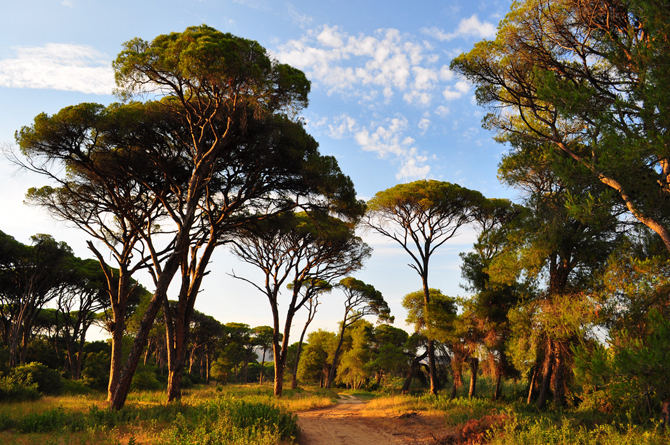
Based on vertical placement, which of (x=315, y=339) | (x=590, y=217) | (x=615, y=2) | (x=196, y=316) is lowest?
(x=315, y=339)

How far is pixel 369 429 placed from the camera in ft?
35.9

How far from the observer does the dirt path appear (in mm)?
9148

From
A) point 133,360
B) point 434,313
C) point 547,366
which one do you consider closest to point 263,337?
point 434,313

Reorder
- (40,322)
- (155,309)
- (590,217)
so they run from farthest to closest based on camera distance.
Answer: (40,322) → (155,309) → (590,217)

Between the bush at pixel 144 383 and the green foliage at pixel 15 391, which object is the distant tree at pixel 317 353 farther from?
the green foliage at pixel 15 391

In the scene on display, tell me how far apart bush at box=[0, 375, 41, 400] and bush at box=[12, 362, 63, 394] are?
1.05 m

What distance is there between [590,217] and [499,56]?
5.73m

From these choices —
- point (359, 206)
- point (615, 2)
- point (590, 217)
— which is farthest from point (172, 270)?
point (615, 2)

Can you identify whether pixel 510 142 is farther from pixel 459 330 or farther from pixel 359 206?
pixel 459 330

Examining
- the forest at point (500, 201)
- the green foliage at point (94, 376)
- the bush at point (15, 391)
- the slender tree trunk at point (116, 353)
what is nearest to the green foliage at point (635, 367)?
the forest at point (500, 201)

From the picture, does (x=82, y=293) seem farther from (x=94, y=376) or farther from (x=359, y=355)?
(x=359, y=355)

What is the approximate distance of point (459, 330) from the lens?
52.1 ft

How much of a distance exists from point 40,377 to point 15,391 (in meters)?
3.11

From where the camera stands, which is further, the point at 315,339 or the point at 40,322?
the point at 315,339
